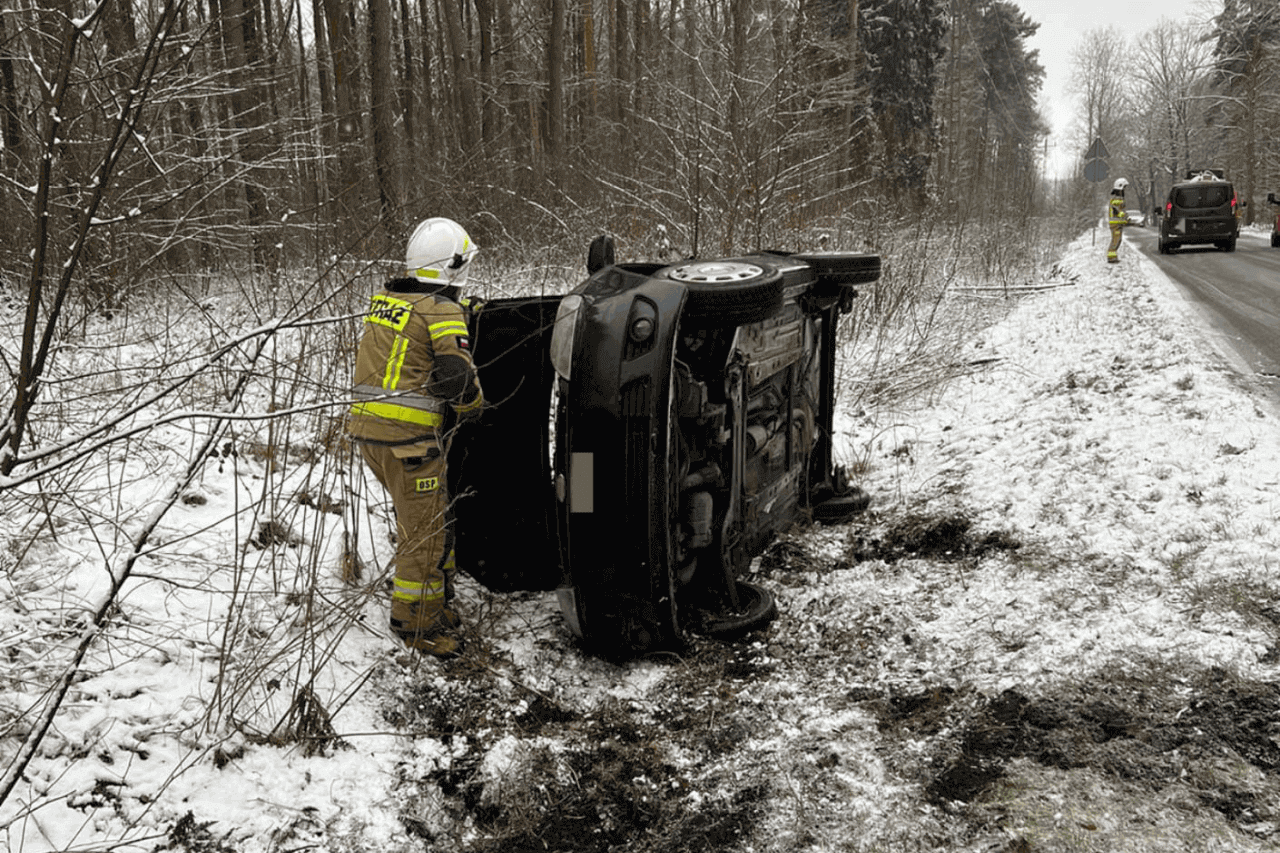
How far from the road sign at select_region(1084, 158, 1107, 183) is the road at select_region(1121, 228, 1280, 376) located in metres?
2.22

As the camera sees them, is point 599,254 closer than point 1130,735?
No

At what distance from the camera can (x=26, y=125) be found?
11.5 ft

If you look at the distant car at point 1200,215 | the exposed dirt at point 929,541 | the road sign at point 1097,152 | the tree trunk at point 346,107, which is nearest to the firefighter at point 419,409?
the exposed dirt at point 929,541

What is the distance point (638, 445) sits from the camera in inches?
127

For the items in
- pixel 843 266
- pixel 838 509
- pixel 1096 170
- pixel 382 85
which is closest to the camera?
pixel 843 266

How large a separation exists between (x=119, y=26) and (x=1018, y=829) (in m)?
6.30

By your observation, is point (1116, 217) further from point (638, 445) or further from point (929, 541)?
point (638, 445)

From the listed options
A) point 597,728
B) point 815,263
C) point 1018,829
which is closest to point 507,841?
point 597,728

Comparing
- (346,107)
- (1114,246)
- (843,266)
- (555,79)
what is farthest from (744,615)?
(1114,246)

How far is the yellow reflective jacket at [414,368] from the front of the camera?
3.50 m

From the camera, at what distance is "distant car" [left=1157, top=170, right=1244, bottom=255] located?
2108 cm

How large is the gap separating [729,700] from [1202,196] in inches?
905

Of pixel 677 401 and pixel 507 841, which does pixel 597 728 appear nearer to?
pixel 507 841

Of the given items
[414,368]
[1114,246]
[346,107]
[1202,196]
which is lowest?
[414,368]
